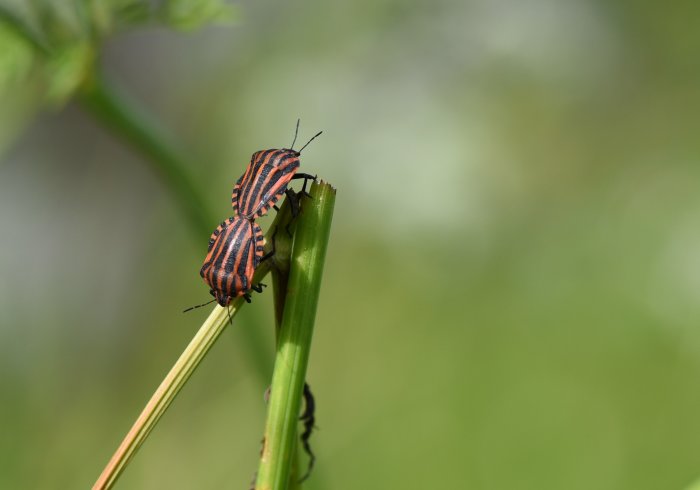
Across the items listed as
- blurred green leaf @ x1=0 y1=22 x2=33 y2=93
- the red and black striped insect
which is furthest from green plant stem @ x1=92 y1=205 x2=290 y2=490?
blurred green leaf @ x1=0 y1=22 x2=33 y2=93

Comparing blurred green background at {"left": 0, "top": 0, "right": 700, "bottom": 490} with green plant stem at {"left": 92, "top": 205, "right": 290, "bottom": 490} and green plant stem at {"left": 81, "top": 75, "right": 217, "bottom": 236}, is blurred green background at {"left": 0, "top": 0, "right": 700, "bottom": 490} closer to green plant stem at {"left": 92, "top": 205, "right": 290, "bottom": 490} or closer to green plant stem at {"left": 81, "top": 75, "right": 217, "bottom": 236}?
green plant stem at {"left": 81, "top": 75, "right": 217, "bottom": 236}

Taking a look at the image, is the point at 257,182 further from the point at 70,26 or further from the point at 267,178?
the point at 70,26

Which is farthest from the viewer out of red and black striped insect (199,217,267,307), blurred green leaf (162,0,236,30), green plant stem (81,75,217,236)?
green plant stem (81,75,217,236)

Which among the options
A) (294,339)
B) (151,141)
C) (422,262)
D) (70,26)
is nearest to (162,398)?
(294,339)

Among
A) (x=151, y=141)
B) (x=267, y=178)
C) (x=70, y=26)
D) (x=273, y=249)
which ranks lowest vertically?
(x=273, y=249)

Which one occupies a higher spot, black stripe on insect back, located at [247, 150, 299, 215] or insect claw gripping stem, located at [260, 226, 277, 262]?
black stripe on insect back, located at [247, 150, 299, 215]

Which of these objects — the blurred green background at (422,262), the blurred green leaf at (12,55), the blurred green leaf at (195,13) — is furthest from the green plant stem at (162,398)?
the blurred green background at (422,262)

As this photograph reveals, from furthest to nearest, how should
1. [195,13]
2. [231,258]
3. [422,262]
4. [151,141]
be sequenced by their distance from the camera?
[422,262] → [151,141] → [195,13] → [231,258]

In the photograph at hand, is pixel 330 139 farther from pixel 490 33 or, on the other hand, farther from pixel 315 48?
pixel 490 33
